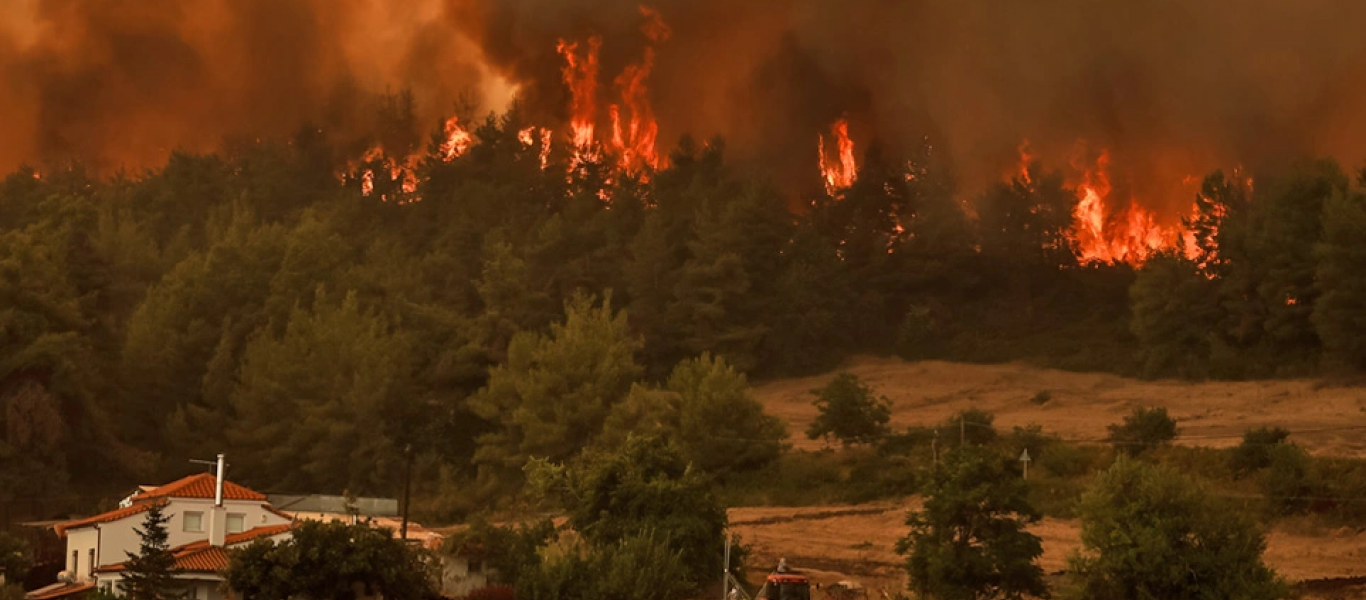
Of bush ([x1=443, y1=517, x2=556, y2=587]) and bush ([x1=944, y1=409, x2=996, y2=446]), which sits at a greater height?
bush ([x1=944, y1=409, x2=996, y2=446])

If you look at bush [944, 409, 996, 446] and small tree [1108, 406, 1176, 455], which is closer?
small tree [1108, 406, 1176, 455]

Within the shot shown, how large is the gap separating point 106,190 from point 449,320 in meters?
26.4

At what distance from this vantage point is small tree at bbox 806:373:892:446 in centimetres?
6662

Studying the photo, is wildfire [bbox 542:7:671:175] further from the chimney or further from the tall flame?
the chimney

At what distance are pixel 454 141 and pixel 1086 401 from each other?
129ft

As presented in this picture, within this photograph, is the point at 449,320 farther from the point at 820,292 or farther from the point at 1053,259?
the point at 1053,259

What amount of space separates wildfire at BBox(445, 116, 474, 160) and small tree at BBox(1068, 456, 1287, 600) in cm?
5835

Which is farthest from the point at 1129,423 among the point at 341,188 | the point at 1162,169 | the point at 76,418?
the point at 341,188

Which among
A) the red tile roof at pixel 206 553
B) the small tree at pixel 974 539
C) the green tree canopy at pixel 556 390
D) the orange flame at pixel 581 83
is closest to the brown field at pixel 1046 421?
the small tree at pixel 974 539

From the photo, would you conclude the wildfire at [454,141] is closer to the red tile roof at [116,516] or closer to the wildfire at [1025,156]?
the wildfire at [1025,156]

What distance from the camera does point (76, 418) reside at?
67.6 metres

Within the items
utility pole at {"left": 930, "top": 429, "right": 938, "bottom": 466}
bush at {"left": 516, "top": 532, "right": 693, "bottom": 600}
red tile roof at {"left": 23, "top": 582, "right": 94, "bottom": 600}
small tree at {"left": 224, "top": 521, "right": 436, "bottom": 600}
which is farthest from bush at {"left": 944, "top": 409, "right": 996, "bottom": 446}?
red tile roof at {"left": 23, "top": 582, "right": 94, "bottom": 600}

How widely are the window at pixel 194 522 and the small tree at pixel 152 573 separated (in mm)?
5548

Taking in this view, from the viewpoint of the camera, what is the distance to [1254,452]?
56875 millimetres
